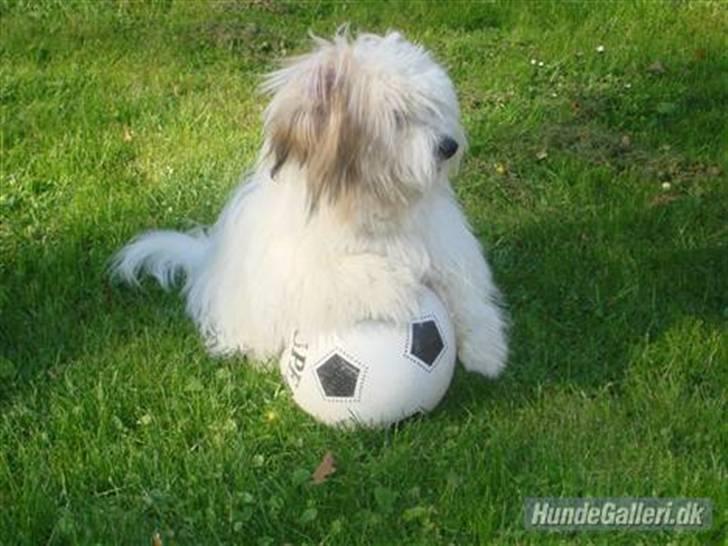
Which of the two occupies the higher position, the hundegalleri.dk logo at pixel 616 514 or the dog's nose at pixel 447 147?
the dog's nose at pixel 447 147

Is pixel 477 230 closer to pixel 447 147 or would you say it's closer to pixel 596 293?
pixel 596 293

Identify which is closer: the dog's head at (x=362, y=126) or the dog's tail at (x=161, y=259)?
the dog's head at (x=362, y=126)

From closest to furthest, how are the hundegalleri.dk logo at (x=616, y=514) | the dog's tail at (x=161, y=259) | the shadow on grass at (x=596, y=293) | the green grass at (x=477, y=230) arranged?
the hundegalleri.dk logo at (x=616, y=514) < the green grass at (x=477, y=230) < the shadow on grass at (x=596, y=293) < the dog's tail at (x=161, y=259)

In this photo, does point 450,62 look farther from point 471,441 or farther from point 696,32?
point 471,441

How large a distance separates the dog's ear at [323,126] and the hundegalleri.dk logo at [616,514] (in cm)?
109

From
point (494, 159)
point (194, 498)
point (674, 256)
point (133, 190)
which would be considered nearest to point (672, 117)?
point (494, 159)

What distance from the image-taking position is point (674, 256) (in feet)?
16.3

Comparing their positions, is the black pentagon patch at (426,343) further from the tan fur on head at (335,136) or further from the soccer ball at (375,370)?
the tan fur on head at (335,136)

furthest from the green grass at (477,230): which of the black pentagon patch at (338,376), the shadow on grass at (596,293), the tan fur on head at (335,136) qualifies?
the tan fur on head at (335,136)

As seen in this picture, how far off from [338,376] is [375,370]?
12 centimetres

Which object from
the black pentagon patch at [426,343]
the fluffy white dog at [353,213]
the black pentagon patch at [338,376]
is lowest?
the black pentagon patch at [338,376]

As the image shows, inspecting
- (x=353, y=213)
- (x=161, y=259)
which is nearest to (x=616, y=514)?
(x=353, y=213)

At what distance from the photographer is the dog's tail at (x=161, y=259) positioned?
4664 millimetres

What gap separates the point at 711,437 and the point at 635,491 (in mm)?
424
